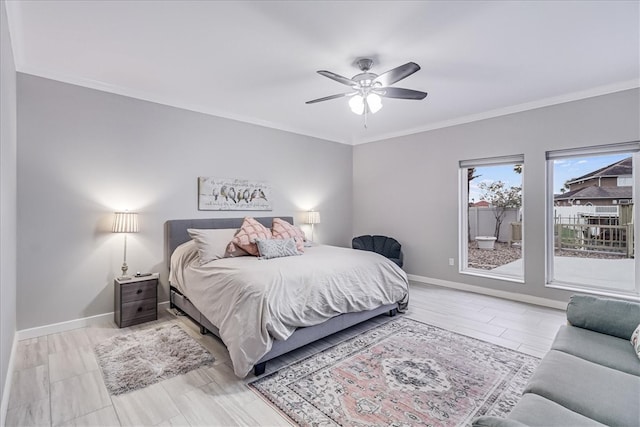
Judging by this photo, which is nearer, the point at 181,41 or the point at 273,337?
the point at 273,337

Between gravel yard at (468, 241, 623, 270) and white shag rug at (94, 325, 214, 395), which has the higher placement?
gravel yard at (468, 241, 623, 270)

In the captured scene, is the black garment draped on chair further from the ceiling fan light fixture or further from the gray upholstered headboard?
the ceiling fan light fixture

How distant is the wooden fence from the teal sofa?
7.64 feet

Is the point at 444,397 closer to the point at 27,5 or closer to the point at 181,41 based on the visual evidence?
the point at 181,41

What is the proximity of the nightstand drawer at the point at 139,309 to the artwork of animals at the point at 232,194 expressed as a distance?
1.33 m

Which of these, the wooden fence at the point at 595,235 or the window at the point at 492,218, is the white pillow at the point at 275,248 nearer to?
the window at the point at 492,218

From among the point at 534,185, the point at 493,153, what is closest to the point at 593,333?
the point at 534,185

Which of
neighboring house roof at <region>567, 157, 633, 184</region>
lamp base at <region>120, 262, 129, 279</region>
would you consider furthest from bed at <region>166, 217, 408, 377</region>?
neighboring house roof at <region>567, 157, 633, 184</region>

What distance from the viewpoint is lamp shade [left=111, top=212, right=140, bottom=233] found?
3.31 metres

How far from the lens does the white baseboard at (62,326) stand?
9.83ft

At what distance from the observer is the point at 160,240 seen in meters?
3.82

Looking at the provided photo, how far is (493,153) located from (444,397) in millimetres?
3583

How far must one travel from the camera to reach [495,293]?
14.6 feet

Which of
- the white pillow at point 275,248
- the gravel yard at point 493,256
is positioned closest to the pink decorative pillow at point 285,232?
the white pillow at point 275,248
